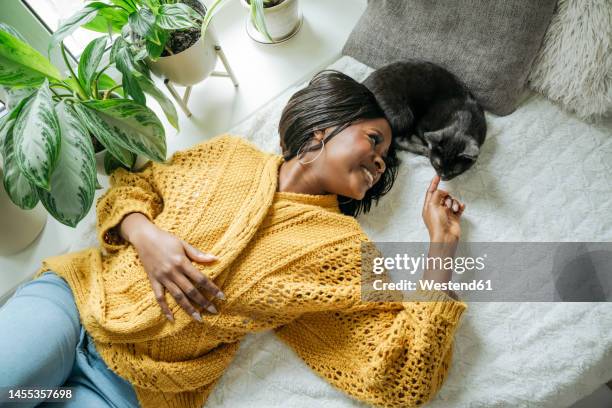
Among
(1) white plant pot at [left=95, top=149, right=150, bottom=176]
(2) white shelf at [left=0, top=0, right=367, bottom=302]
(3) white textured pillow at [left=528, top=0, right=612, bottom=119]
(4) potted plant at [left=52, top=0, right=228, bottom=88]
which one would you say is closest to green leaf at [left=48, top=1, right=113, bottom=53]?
(4) potted plant at [left=52, top=0, right=228, bottom=88]

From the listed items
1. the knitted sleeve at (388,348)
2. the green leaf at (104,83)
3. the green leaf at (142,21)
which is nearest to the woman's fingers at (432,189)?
the knitted sleeve at (388,348)

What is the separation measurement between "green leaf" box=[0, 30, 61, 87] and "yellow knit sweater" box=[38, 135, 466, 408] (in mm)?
305

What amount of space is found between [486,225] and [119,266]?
968mm

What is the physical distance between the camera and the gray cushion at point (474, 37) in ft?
3.56

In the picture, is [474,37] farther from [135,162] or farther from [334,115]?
[135,162]

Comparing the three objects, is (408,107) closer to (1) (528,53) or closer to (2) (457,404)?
(1) (528,53)

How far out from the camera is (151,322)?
91 centimetres

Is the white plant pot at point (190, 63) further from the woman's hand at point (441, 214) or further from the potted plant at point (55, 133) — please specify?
the woman's hand at point (441, 214)

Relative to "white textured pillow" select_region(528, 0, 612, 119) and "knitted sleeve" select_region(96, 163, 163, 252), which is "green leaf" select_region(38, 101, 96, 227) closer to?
"knitted sleeve" select_region(96, 163, 163, 252)

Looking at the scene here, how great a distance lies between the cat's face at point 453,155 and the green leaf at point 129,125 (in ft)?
2.38

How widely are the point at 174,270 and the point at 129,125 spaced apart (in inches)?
13.3

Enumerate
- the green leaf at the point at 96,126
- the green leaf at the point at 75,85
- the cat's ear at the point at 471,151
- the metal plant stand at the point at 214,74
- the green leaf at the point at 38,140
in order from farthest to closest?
the metal plant stand at the point at 214,74
the cat's ear at the point at 471,151
the green leaf at the point at 75,85
the green leaf at the point at 96,126
the green leaf at the point at 38,140

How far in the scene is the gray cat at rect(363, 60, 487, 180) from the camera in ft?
3.58

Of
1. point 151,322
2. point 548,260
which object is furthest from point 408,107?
point 151,322
